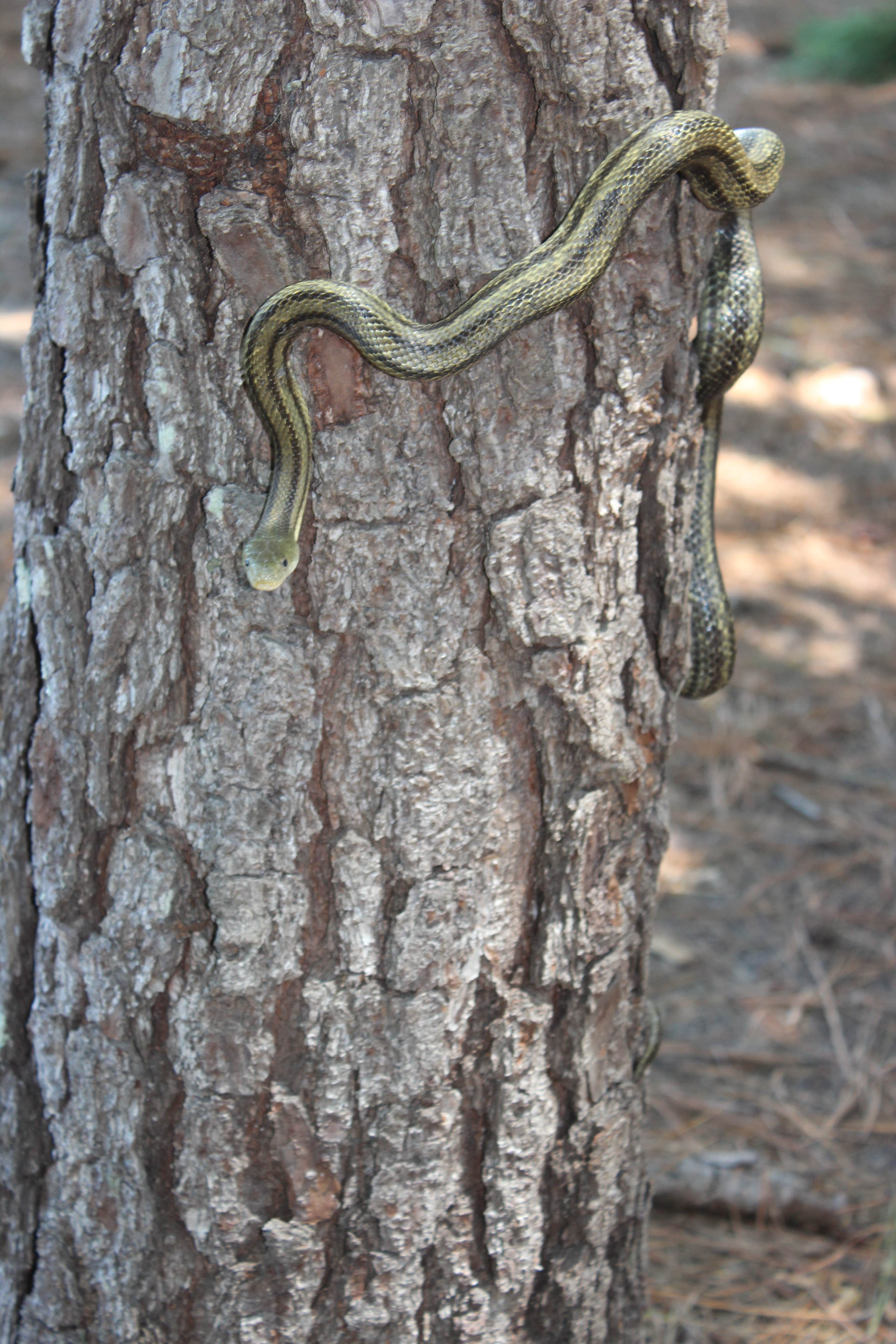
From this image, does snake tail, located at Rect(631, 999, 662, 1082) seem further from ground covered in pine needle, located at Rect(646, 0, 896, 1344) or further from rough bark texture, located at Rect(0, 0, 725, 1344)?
ground covered in pine needle, located at Rect(646, 0, 896, 1344)

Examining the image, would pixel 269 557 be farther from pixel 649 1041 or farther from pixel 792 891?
pixel 792 891

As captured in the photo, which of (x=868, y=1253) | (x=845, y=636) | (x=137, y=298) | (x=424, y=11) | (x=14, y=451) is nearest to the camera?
(x=424, y=11)

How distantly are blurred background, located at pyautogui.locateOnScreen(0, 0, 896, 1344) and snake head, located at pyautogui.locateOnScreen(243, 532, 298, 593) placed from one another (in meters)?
1.38

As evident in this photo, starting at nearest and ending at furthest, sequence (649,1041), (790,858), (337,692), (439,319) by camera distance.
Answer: (439,319), (337,692), (649,1041), (790,858)

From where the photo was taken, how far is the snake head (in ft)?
5.07

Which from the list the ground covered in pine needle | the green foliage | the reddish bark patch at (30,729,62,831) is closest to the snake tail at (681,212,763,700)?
the reddish bark patch at (30,729,62,831)

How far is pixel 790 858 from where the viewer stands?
381 centimetres

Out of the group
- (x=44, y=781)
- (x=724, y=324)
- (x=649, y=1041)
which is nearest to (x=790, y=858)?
(x=649, y=1041)

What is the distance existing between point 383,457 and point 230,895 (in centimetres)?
73

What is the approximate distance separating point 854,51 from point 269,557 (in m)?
11.4

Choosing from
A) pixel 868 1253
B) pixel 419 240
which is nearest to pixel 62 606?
pixel 419 240

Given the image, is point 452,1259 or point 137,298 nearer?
point 137,298

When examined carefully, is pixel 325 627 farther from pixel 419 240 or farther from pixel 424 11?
pixel 424 11

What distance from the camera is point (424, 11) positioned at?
55.6 inches
